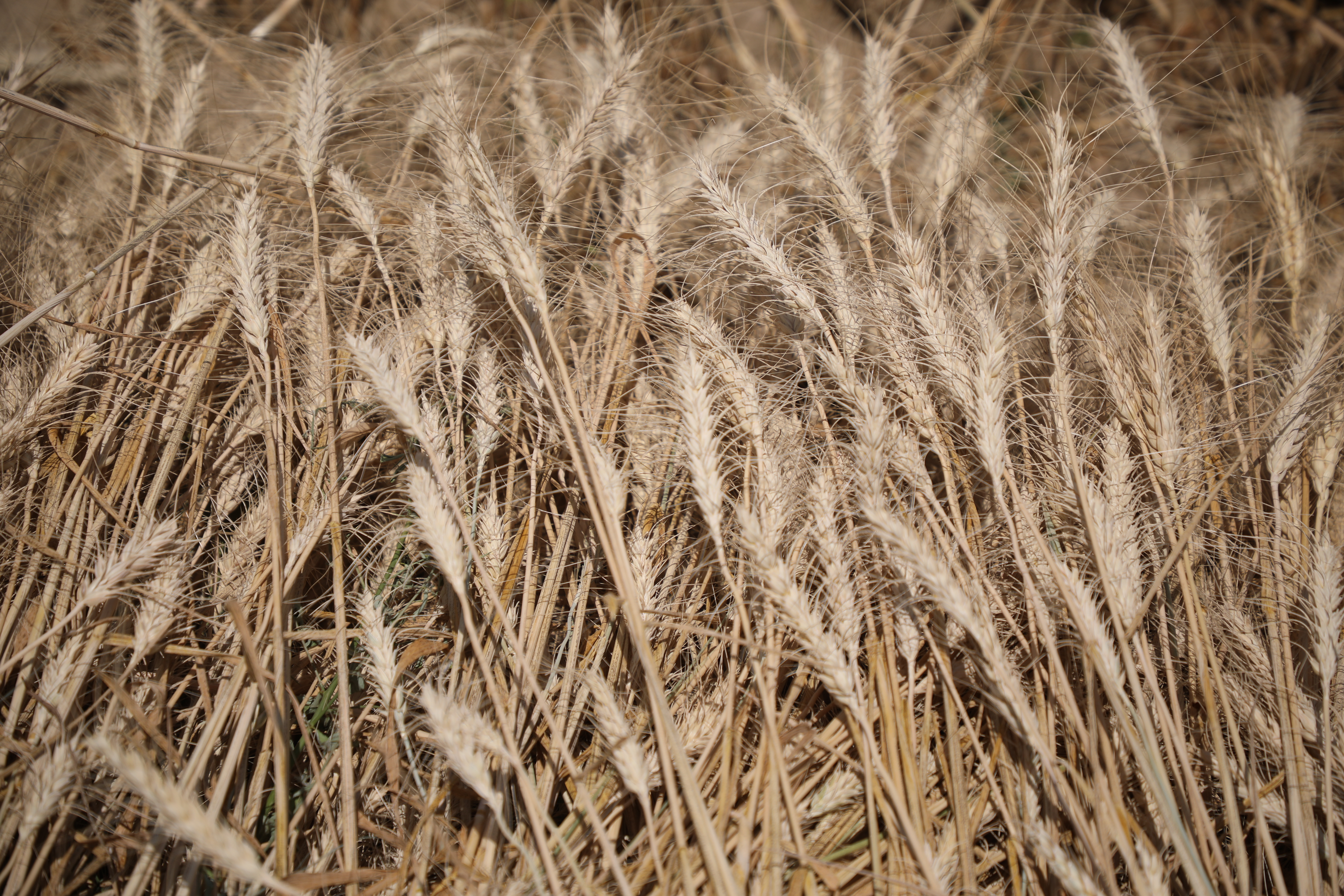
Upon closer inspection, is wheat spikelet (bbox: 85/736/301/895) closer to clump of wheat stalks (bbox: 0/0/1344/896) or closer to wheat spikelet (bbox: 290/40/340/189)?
clump of wheat stalks (bbox: 0/0/1344/896)

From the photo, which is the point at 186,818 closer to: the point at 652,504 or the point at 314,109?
the point at 652,504

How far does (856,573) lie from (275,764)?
4.65 feet

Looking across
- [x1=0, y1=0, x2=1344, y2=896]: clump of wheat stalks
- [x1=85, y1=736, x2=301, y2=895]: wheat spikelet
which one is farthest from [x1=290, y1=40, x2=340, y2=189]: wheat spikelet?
[x1=85, y1=736, x2=301, y2=895]: wheat spikelet

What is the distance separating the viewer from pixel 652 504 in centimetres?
180

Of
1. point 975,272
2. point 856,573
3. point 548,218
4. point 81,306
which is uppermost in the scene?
point 81,306

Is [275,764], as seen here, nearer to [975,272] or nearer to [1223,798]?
[975,272]

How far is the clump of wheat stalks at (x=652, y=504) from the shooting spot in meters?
1.42

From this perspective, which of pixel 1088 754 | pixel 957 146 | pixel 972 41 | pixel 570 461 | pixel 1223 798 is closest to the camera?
pixel 1088 754

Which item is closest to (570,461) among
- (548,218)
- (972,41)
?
(548,218)

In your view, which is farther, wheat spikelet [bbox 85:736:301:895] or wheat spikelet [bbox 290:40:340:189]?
wheat spikelet [bbox 290:40:340:189]

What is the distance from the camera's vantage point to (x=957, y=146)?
210cm

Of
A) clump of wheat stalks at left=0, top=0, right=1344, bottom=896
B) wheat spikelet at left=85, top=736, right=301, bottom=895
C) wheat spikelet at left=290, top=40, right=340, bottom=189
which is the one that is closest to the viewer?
wheat spikelet at left=85, top=736, right=301, bottom=895

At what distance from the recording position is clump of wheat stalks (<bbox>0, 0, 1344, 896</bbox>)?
1417 mm

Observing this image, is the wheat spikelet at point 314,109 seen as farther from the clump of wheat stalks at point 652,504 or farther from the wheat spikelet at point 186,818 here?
the wheat spikelet at point 186,818
